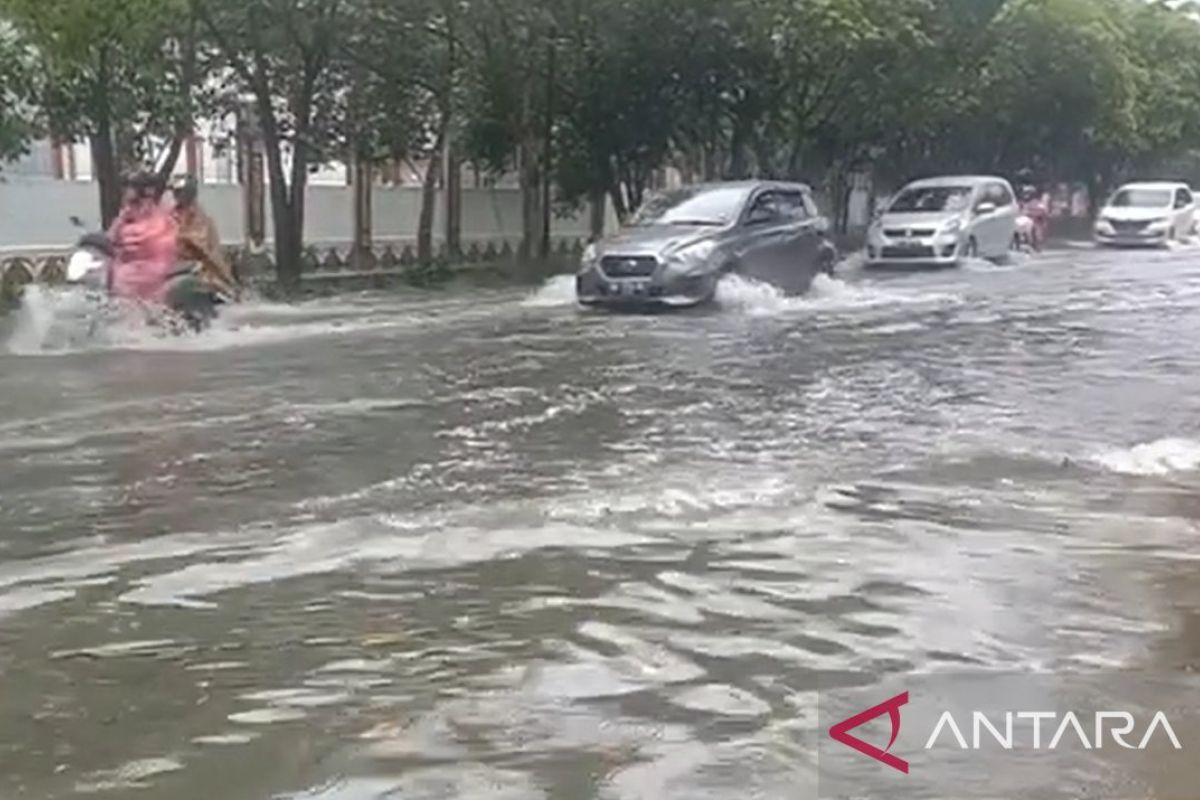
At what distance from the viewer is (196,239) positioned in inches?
713

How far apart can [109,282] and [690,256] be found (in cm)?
698

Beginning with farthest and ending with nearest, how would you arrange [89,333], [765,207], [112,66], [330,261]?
[330,261] → [112,66] → [765,207] → [89,333]

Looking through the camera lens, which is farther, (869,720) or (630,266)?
(630,266)

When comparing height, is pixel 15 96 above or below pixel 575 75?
below

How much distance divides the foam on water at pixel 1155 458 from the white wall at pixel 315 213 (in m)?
20.2

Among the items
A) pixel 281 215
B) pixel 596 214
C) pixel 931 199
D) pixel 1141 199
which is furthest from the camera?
pixel 1141 199

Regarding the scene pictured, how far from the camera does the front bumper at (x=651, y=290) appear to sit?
2133 centimetres

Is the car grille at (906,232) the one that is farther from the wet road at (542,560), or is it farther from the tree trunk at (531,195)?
the wet road at (542,560)

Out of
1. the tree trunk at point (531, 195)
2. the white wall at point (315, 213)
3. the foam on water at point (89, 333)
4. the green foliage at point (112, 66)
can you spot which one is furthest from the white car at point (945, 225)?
the foam on water at point (89, 333)

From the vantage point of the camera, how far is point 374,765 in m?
5.18

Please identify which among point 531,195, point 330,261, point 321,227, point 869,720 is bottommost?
point 330,261

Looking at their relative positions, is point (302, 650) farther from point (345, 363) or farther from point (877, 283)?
point (877, 283)

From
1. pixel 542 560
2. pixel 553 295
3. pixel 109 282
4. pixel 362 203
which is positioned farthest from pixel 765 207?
pixel 542 560
